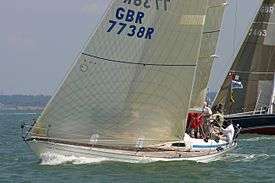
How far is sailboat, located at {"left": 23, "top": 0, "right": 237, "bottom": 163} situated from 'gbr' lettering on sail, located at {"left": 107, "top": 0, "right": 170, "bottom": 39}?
0.10ft

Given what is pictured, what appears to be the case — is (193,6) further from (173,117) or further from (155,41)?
(173,117)

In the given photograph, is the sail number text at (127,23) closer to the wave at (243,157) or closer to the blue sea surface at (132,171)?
the blue sea surface at (132,171)

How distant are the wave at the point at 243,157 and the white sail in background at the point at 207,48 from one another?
226 cm

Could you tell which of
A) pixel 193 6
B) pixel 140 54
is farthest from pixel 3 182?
pixel 193 6

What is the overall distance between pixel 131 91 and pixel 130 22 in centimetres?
218

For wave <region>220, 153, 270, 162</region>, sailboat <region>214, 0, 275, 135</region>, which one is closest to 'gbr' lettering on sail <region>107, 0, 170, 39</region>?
wave <region>220, 153, 270, 162</region>

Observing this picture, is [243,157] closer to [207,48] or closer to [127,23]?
[207,48]

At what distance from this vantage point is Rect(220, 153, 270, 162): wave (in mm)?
31062

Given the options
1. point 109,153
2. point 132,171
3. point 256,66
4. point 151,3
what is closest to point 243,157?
point 109,153

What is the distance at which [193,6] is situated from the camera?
2728cm

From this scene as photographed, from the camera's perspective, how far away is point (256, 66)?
50656mm

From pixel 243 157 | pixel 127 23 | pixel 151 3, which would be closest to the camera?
pixel 127 23

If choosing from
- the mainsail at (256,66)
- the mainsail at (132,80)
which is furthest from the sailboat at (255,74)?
the mainsail at (132,80)

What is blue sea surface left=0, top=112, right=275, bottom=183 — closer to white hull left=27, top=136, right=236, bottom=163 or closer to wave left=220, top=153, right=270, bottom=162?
white hull left=27, top=136, right=236, bottom=163
